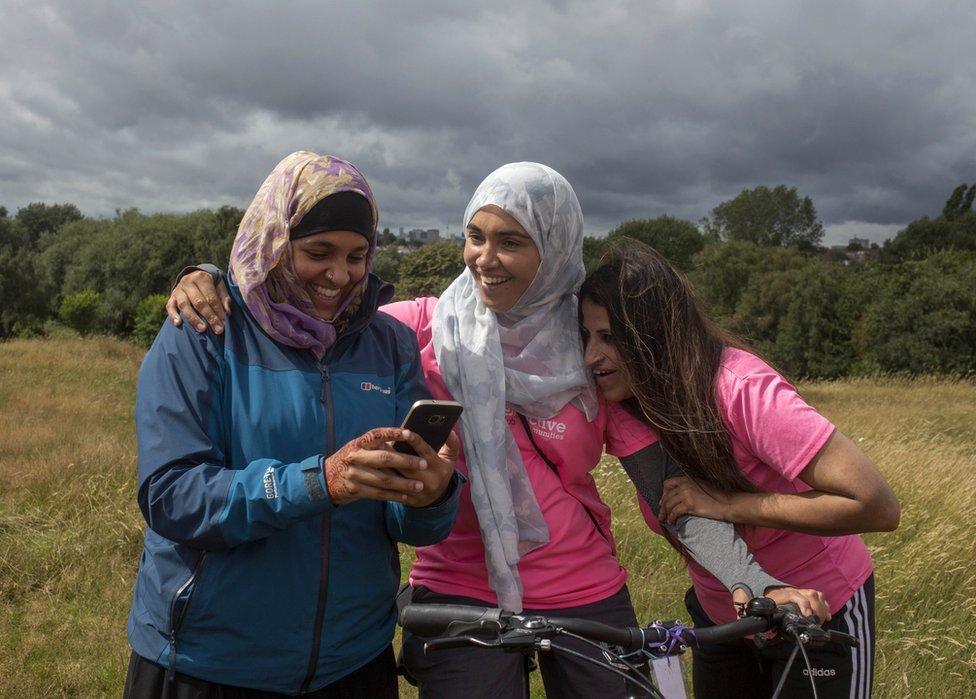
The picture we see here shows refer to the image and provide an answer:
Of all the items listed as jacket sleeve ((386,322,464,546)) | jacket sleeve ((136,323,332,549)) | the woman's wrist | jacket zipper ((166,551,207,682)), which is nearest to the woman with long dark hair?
the woman's wrist

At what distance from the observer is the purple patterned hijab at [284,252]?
7.23 feet

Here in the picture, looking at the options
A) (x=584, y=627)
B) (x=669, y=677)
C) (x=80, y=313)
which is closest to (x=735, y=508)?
(x=669, y=677)

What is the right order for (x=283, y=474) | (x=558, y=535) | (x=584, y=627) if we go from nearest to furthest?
1. (x=584, y=627)
2. (x=283, y=474)
3. (x=558, y=535)

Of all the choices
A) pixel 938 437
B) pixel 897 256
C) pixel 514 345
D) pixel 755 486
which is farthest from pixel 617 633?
pixel 897 256

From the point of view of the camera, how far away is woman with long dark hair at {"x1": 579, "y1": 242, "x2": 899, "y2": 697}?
2354mm

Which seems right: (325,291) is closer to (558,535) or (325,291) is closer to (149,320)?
(558,535)

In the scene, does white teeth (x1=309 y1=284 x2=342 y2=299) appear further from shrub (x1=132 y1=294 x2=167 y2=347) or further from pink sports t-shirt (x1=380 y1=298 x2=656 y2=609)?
shrub (x1=132 y1=294 x2=167 y2=347)

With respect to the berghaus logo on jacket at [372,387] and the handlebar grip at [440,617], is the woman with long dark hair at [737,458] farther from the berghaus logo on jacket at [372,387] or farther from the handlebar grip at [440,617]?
the handlebar grip at [440,617]

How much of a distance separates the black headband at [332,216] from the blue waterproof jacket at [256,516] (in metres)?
0.28

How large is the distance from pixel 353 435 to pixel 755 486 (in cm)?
131

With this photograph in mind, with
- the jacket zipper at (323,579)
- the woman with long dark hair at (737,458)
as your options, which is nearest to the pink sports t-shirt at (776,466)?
the woman with long dark hair at (737,458)

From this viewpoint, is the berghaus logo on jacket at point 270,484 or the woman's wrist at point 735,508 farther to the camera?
the woman's wrist at point 735,508

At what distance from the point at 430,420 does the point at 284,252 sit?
0.70m

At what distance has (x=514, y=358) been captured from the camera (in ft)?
9.40
